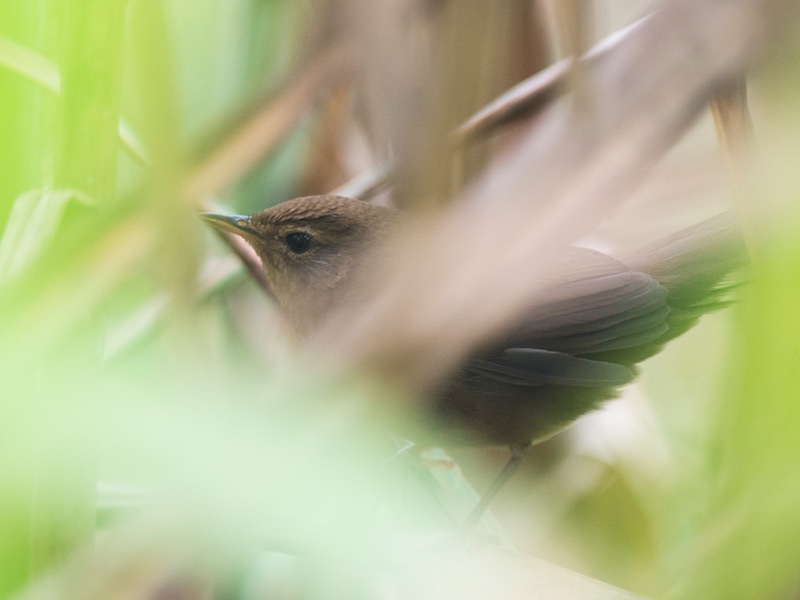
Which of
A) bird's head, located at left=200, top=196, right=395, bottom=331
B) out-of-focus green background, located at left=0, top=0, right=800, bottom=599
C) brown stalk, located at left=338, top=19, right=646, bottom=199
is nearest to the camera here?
out-of-focus green background, located at left=0, top=0, right=800, bottom=599

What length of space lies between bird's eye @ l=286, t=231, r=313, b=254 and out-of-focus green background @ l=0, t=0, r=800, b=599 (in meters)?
0.34

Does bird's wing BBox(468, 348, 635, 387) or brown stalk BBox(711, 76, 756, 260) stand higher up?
brown stalk BBox(711, 76, 756, 260)

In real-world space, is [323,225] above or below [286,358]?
above

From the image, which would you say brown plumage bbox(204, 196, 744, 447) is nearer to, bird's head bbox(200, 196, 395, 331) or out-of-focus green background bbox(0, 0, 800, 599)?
bird's head bbox(200, 196, 395, 331)

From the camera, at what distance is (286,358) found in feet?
5.30

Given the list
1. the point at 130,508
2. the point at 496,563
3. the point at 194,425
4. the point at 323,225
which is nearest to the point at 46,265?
the point at 194,425

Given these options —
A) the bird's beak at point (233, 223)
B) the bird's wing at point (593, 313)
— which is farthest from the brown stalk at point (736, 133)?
the bird's beak at point (233, 223)

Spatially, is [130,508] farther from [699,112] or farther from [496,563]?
[699,112]

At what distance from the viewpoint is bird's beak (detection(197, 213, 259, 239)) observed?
1418 mm

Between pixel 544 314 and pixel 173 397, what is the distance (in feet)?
2.32

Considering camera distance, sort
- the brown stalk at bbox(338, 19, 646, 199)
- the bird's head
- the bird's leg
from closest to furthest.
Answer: the brown stalk at bbox(338, 19, 646, 199) < the bird's leg < the bird's head

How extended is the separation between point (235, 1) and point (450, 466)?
→ 3.14ft

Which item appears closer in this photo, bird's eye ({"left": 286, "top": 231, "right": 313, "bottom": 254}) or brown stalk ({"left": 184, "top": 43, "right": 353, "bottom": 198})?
brown stalk ({"left": 184, "top": 43, "right": 353, "bottom": 198})

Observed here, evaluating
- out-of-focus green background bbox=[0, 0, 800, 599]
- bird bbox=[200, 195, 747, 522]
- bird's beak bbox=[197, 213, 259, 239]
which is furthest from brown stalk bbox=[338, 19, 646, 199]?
bird's beak bbox=[197, 213, 259, 239]
